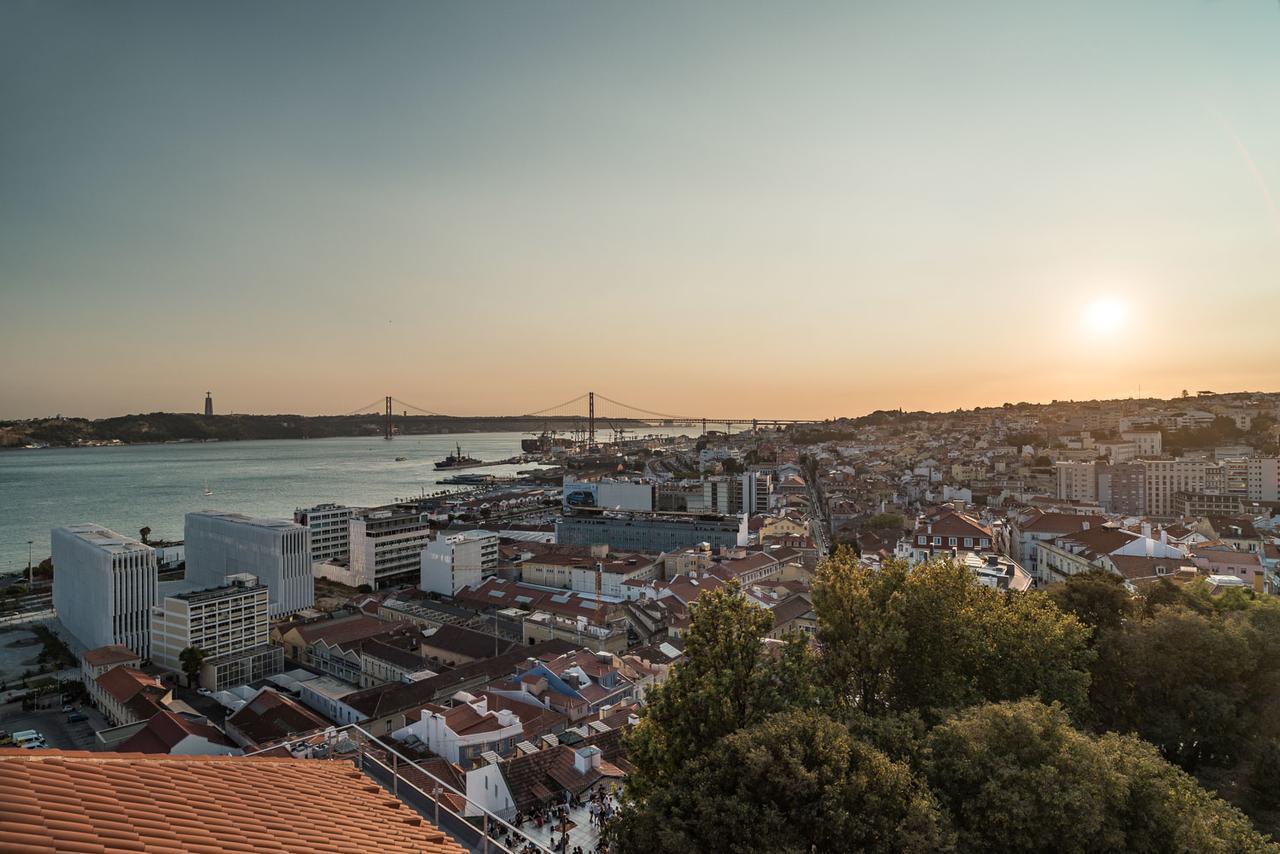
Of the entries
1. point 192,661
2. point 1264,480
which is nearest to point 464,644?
point 192,661

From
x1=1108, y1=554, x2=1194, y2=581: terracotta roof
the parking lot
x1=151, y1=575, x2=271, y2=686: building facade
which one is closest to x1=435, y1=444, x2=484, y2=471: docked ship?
x1=151, y1=575, x2=271, y2=686: building facade

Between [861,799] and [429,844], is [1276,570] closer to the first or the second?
[861,799]

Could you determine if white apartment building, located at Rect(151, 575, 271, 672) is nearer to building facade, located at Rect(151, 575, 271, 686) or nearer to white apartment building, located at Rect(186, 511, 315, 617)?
building facade, located at Rect(151, 575, 271, 686)

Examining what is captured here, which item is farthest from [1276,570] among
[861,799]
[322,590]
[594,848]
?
[322,590]

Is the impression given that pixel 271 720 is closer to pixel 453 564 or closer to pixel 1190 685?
pixel 453 564

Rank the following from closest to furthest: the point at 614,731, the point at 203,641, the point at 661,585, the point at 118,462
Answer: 1. the point at 614,731
2. the point at 203,641
3. the point at 661,585
4. the point at 118,462
